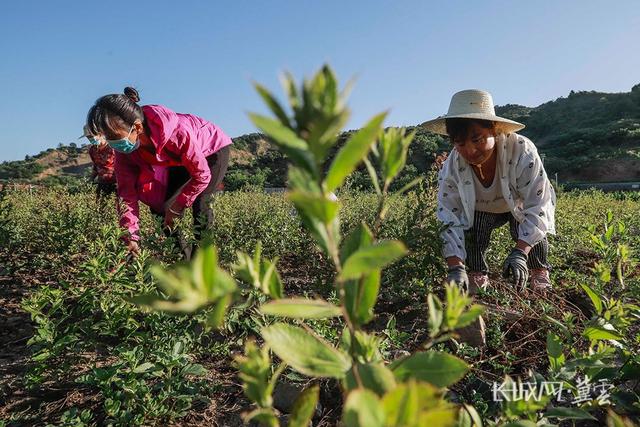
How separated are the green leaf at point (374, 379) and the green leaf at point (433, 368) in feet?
0.16

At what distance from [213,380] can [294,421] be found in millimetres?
1341

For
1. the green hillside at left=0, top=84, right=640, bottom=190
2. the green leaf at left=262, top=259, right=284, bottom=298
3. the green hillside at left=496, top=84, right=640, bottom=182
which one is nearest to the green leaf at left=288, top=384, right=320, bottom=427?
the green leaf at left=262, top=259, right=284, bottom=298

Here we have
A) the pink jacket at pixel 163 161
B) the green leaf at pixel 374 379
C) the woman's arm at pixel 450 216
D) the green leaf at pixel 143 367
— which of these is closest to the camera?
the green leaf at pixel 374 379

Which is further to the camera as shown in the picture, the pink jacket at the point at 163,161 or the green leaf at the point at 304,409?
the pink jacket at the point at 163,161

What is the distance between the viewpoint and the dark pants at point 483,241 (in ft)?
8.73

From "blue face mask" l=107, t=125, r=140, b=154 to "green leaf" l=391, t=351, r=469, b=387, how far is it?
263 centimetres

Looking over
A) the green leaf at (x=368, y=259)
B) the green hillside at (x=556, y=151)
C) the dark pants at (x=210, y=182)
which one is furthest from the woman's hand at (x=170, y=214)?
the green hillside at (x=556, y=151)

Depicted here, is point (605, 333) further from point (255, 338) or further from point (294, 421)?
point (255, 338)

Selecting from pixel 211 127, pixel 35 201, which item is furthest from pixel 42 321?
pixel 35 201

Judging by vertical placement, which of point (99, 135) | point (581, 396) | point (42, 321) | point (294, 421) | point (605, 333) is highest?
point (99, 135)

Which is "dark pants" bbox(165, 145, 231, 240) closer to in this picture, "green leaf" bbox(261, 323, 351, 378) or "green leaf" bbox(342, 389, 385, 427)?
"green leaf" bbox(261, 323, 351, 378)

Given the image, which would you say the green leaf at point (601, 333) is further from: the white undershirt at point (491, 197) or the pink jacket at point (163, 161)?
the pink jacket at point (163, 161)

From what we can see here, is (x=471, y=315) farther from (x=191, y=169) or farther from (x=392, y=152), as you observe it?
(x=191, y=169)

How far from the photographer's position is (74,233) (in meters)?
3.13
